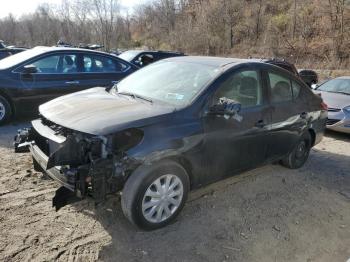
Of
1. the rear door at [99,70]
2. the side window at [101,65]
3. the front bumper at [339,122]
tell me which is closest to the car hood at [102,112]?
the rear door at [99,70]

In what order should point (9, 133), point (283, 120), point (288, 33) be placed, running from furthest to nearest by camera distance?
1. point (288, 33)
2. point (9, 133)
3. point (283, 120)

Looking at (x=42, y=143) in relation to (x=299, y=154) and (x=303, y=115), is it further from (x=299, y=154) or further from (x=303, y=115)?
(x=299, y=154)

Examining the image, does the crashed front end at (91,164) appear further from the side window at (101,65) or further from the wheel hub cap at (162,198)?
the side window at (101,65)

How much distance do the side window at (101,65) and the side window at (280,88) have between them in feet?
13.9

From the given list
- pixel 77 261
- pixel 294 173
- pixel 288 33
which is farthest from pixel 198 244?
pixel 288 33

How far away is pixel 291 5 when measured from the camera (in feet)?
97.3

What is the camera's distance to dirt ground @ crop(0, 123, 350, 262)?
10.4 feet

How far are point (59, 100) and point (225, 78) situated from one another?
6.14ft

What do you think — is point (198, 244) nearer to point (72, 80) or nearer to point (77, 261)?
point (77, 261)

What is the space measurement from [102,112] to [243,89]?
165cm

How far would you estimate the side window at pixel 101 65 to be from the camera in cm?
745

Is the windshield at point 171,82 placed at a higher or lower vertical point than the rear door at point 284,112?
higher

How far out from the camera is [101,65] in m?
7.70

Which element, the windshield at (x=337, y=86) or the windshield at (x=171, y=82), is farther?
the windshield at (x=337, y=86)
